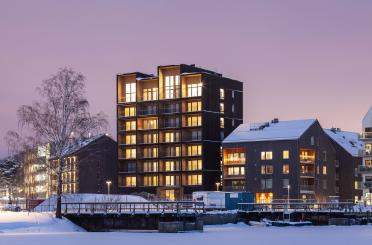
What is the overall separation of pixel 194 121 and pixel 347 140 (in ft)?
123

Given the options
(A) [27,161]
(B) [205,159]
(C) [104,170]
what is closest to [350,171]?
(B) [205,159]

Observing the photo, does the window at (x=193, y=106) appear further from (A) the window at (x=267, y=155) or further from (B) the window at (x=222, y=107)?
(A) the window at (x=267, y=155)

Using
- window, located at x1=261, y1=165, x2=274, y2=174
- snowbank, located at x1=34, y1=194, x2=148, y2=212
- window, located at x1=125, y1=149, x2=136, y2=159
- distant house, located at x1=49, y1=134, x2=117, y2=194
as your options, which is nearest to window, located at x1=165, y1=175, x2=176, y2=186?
window, located at x1=125, y1=149, x2=136, y2=159

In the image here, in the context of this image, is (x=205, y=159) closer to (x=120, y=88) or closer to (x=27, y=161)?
(x=120, y=88)

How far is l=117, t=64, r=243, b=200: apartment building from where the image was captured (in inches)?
6255

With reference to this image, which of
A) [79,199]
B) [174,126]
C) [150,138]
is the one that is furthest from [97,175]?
[79,199]

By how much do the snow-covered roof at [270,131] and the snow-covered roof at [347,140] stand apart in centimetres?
1768

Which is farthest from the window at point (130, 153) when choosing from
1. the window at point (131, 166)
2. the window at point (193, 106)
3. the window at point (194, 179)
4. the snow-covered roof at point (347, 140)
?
the snow-covered roof at point (347, 140)

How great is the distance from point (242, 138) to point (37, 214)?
233 feet

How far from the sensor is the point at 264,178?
150125mm

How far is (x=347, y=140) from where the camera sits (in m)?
176

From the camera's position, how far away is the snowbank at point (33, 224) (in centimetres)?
8338

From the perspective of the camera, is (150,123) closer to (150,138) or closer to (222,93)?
(150,138)

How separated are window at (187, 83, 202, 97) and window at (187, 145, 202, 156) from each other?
1008 cm
